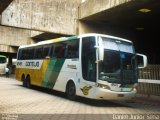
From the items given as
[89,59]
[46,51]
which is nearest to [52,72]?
[46,51]

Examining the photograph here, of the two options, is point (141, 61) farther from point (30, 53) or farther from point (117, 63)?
point (30, 53)

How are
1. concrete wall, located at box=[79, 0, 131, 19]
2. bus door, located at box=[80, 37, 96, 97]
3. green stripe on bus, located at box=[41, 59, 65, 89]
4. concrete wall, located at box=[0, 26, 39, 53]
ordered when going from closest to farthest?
bus door, located at box=[80, 37, 96, 97] < green stripe on bus, located at box=[41, 59, 65, 89] < concrete wall, located at box=[79, 0, 131, 19] < concrete wall, located at box=[0, 26, 39, 53]

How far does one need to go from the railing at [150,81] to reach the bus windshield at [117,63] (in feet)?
8.63

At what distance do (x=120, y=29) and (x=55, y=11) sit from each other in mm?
5658

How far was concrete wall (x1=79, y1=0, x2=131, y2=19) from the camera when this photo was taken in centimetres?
1812

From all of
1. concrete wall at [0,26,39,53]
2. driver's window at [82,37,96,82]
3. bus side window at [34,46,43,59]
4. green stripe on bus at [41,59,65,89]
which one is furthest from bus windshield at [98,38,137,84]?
concrete wall at [0,26,39,53]

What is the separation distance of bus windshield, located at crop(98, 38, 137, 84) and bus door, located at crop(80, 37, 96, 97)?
47 centimetres

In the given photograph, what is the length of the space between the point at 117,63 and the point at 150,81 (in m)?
3.87

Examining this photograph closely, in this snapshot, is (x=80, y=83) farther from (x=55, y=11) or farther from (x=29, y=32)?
(x=29, y=32)

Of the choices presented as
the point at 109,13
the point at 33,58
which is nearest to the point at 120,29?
the point at 109,13

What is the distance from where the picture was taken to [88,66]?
14250mm

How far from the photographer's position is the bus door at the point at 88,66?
13.8 m

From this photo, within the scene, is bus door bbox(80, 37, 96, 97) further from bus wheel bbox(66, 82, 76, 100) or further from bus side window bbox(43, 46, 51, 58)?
bus side window bbox(43, 46, 51, 58)

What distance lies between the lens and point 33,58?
2152cm
